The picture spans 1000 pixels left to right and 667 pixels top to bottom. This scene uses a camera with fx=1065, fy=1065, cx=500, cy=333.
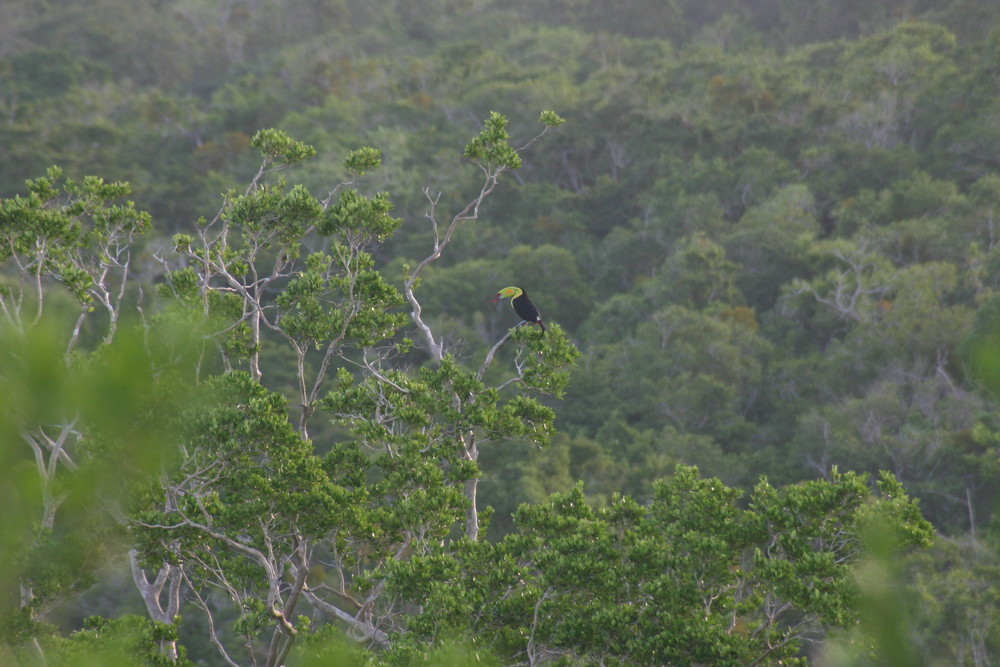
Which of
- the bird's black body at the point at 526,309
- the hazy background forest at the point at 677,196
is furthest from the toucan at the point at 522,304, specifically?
the hazy background forest at the point at 677,196

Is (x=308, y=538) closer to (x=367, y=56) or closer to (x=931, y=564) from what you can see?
(x=931, y=564)

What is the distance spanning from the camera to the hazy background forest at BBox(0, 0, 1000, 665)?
1552 cm

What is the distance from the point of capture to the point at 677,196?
2205 cm

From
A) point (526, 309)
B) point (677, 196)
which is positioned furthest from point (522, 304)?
point (677, 196)

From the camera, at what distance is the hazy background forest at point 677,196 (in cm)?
1552

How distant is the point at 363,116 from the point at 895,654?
2643 cm

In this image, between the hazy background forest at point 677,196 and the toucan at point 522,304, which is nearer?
the toucan at point 522,304

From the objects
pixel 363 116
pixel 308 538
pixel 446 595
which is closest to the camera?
pixel 446 595

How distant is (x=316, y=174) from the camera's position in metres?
23.5

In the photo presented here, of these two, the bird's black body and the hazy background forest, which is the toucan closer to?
the bird's black body

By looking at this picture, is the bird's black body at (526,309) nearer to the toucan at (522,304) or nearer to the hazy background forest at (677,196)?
the toucan at (522,304)

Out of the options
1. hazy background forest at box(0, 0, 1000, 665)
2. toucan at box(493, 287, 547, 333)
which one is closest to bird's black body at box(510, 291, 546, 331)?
toucan at box(493, 287, 547, 333)

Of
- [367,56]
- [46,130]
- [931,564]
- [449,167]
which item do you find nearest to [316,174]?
[449,167]

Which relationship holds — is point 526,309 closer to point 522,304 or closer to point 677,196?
point 522,304
